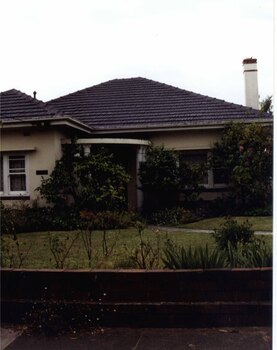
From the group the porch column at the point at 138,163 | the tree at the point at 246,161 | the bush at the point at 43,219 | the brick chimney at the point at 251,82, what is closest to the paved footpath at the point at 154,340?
the bush at the point at 43,219

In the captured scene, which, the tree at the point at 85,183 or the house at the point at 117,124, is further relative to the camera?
the house at the point at 117,124

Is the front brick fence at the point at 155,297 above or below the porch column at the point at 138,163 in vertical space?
below

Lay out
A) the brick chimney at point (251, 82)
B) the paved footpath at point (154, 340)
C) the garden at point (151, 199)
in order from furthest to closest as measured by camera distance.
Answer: the brick chimney at point (251, 82)
the garden at point (151, 199)
the paved footpath at point (154, 340)

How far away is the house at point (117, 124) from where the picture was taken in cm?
1287

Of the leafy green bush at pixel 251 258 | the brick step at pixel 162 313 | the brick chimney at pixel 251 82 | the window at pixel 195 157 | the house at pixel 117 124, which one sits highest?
the brick chimney at pixel 251 82

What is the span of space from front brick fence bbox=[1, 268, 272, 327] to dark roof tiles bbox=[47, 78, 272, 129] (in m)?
10.3

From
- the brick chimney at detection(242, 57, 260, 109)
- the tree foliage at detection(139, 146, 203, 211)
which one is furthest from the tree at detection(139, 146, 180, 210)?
the brick chimney at detection(242, 57, 260, 109)

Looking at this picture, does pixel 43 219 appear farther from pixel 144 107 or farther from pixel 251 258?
pixel 251 258

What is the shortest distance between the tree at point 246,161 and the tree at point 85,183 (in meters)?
3.38

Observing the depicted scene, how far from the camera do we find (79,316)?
176 inches

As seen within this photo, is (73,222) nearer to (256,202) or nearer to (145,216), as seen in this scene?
(145,216)

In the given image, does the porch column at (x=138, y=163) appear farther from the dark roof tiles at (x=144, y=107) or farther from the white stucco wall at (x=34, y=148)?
the white stucco wall at (x=34, y=148)

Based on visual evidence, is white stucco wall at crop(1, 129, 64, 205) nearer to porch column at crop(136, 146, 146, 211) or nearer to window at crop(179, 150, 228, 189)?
porch column at crop(136, 146, 146, 211)

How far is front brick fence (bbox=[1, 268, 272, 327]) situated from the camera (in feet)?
14.5
